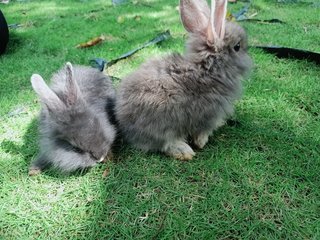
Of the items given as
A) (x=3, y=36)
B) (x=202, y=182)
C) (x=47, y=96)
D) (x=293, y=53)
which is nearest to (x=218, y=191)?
(x=202, y=182)

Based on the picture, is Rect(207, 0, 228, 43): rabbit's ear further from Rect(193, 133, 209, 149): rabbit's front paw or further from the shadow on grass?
the shadow on grass

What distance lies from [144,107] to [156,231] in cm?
85

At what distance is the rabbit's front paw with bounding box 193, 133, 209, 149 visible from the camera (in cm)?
261

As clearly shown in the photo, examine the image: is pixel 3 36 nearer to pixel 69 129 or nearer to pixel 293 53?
pixel 69 129

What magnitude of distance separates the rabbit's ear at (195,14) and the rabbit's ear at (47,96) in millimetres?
1073

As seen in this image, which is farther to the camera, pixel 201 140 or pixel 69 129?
pixel 201 140

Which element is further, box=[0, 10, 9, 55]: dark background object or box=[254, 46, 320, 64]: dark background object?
box=[0, 10, 9, 55]: dark background object

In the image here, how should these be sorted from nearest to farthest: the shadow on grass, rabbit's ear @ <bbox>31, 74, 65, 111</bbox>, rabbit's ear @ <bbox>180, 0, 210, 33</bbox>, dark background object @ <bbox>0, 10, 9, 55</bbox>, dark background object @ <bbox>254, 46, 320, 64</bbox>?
the shadow on grass, rabbit's ear @ <bbox>31, 74, 65, 111</bbox>, rabbit's ear @ <bbox>180, 0, 210, 33</bbox>, dark background object @ <bbox>254, 46, 320, 64</bbox>, dark background object @ <bbox>0, 10, 9, 55</bbox>

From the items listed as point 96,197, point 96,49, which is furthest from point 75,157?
point 96,49

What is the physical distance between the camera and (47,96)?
2.37 m

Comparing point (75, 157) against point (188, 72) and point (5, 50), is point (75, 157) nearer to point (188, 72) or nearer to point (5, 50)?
point (188, 72)

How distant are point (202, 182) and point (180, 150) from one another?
0.32m

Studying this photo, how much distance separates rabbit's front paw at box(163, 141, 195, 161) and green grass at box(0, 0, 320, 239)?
0.06 metres

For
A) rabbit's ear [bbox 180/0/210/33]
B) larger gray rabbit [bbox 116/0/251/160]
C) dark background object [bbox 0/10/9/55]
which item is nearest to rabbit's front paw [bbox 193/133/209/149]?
larger gray rabbit [bbox 116/0/251/160]
